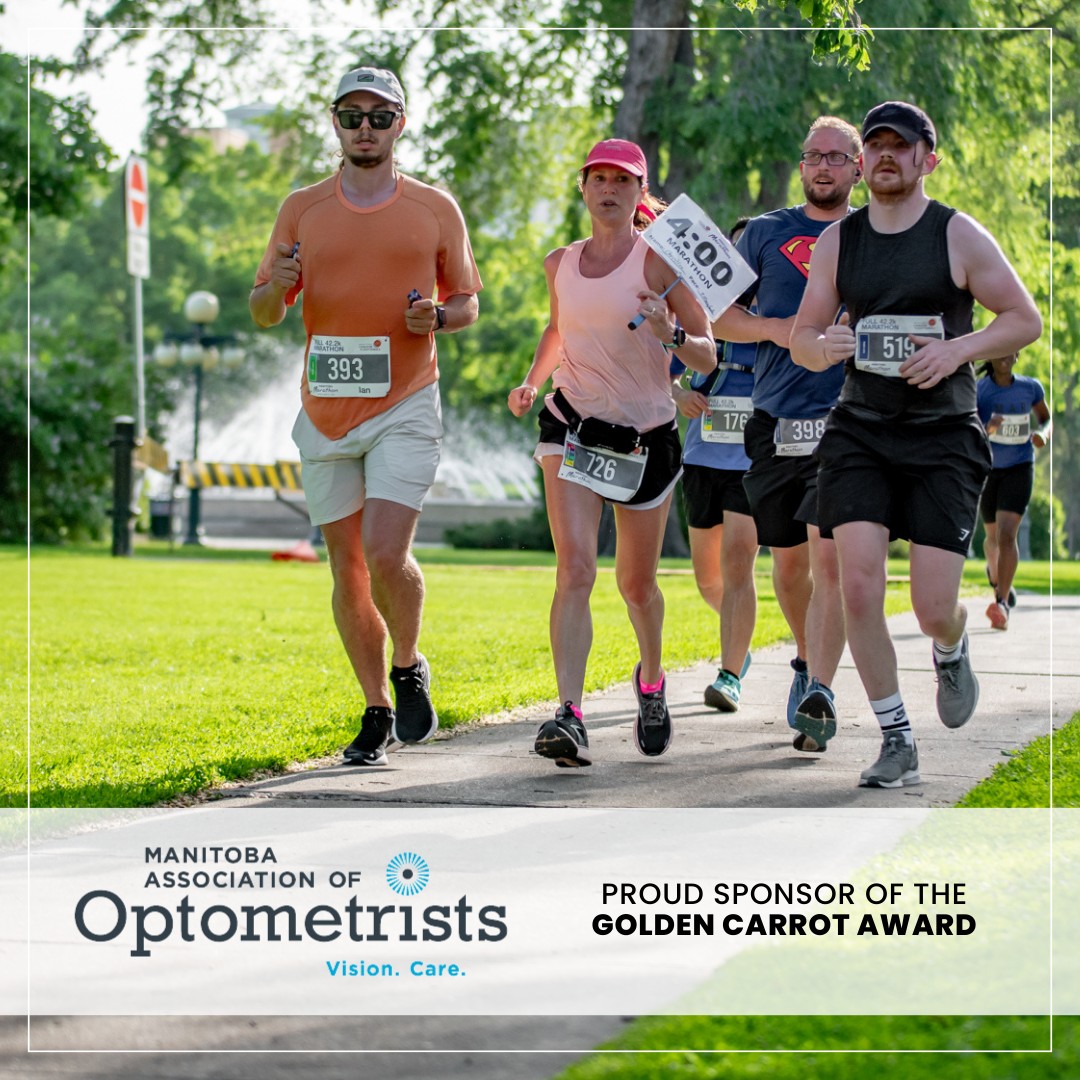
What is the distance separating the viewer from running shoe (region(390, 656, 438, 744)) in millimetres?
Result: 6668

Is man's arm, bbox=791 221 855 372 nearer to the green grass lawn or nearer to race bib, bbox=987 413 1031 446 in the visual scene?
the green grass lawn

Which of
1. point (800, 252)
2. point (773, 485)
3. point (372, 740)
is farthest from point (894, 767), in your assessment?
point (800, 252)

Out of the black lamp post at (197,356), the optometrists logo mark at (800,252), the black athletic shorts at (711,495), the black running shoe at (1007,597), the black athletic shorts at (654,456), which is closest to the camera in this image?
the black athletic shorts at (654,456)

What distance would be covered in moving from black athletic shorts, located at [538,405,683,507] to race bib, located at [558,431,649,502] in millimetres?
69

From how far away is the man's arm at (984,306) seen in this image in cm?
552

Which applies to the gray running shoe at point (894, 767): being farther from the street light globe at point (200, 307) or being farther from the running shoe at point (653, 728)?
the street light globe at point (200, 307)

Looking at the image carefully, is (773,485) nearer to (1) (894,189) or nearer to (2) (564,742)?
(2) (564,742)

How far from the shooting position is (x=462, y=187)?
1103 inches

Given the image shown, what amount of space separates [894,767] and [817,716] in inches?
30.6

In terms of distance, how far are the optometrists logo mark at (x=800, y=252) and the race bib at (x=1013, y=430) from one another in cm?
614

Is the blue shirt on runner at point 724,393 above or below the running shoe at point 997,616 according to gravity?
above

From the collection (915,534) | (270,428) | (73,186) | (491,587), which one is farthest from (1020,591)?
(270,428)

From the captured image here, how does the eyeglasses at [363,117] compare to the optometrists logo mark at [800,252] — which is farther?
the optometrists logo mark at [800,252]

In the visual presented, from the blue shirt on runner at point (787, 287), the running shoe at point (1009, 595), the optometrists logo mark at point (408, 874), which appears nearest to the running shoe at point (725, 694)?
the blue shirt on runner at point (787, 287)
